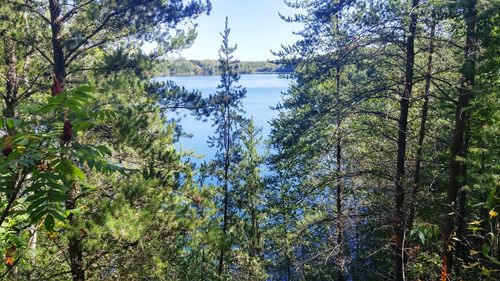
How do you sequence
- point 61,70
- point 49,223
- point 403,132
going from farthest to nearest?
point 403,132
point 61,70
point 49,223

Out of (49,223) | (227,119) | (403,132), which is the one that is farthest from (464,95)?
(227,119)

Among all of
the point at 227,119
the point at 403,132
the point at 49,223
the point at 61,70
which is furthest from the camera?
the point at 227,119

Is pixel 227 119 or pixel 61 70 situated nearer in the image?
pixel 61 70

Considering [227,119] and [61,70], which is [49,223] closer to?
[61,70]

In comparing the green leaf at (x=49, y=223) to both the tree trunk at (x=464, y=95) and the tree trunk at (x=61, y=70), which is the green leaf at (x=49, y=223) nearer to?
the tree trunk at (x=61, y=70)

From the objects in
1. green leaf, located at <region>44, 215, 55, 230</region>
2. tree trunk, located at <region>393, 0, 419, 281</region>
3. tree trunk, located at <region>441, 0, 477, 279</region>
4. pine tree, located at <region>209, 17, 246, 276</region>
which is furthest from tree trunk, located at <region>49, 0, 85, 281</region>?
pine tree, located at <region>209, 17, 246, 276</region>

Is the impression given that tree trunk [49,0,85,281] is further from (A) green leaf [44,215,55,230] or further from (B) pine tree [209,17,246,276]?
(B) pine tree [209,17,246,276]

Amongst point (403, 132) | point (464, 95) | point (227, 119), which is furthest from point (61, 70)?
point (464, 95)

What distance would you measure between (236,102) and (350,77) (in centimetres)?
597

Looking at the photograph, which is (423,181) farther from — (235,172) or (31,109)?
(31,109)

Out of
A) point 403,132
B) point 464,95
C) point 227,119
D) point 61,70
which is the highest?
point 61,70

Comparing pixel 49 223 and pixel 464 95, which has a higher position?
pixel 464 95

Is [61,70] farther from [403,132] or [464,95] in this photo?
[464,95]

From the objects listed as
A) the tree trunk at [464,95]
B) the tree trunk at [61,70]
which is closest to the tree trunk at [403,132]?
the tree trunk at [464,95]
